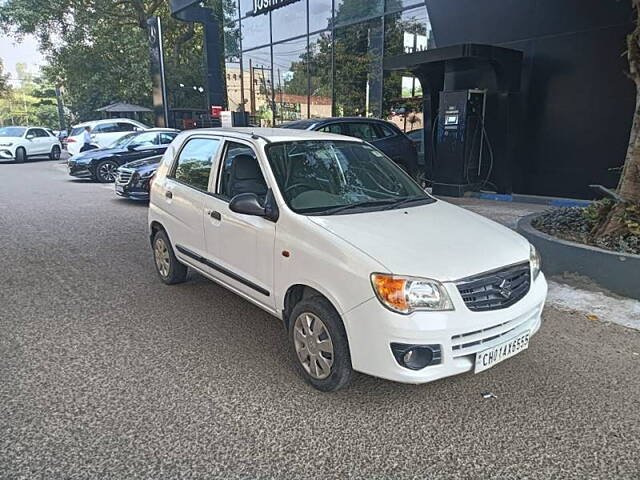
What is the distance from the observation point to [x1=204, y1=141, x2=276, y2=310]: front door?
11.5 ft

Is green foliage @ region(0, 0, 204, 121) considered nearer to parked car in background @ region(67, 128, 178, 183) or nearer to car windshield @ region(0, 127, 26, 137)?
car windshield @ region(0, 127, 26, 137)

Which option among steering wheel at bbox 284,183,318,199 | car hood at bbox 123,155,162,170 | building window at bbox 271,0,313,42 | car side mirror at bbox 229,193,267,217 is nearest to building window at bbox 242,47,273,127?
building window at bbox 271,0,313,42

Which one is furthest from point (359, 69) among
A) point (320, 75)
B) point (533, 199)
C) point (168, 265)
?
point (168, 265)

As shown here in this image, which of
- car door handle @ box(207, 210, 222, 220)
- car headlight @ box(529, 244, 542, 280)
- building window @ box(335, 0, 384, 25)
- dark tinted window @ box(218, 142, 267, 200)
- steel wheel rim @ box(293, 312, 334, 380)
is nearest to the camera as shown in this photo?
steel wheel rim @ box(293, 312, 334, 380)

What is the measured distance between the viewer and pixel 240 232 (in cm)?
371

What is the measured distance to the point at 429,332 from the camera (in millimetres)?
2643

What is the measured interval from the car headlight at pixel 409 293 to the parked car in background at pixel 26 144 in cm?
2273

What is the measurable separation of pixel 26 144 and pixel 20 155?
548 millimetres

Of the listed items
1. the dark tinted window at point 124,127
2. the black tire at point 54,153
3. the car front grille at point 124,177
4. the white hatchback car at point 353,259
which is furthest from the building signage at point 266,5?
the white hatchback car at point 353,259

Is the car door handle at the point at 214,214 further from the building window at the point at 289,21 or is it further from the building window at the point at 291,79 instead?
the building window at the point at 289,21

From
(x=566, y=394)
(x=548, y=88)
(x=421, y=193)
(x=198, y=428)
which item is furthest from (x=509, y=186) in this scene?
(x=198, y=428)

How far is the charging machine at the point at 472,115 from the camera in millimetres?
9227

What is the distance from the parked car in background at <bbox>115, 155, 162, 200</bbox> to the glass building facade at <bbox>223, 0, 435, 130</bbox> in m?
6.27

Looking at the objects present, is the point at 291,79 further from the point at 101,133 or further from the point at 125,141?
the point at 101,133
